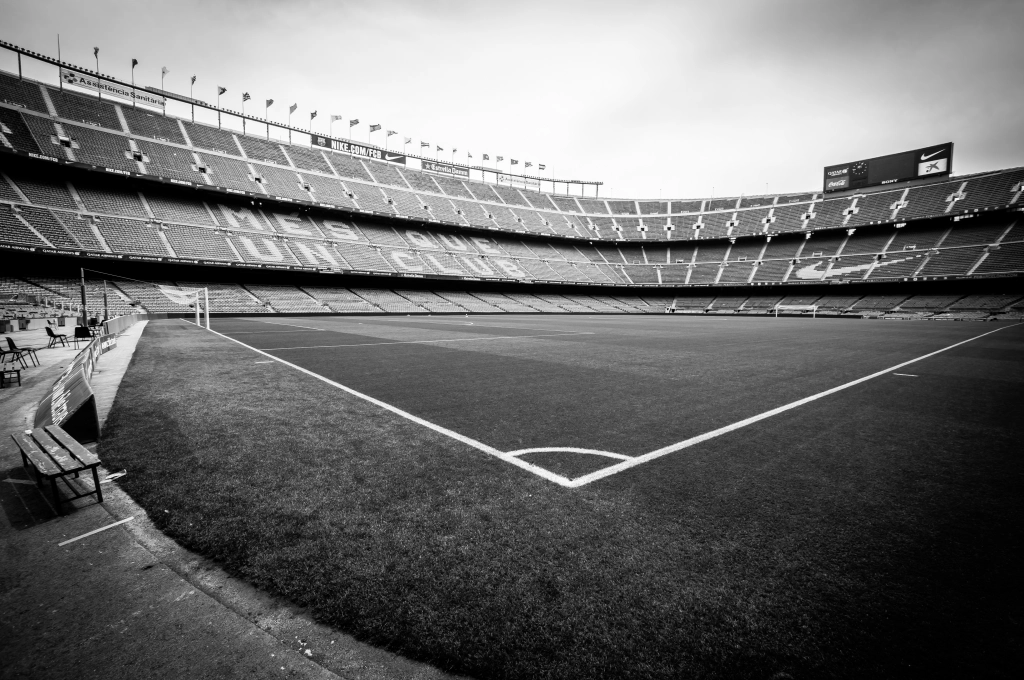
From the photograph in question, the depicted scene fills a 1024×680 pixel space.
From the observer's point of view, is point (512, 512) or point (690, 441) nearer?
point (512, 512)

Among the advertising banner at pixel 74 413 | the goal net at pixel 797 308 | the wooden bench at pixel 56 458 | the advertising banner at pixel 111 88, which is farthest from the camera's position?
the goal net at pixel 797 308

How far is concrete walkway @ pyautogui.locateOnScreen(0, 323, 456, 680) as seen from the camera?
1857mm

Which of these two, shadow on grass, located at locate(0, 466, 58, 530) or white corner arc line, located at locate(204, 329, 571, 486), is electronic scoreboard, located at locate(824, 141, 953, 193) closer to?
white corner arc line, located at locate(204, 329, 571, 486)

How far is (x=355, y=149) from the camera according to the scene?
210 feet

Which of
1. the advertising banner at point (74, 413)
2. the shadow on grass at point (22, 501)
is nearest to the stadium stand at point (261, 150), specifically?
the advertising banner at point (74, 413)

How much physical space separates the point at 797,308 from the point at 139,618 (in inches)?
2612

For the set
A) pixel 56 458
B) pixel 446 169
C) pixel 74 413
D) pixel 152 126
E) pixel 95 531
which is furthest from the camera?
pixel 446 169

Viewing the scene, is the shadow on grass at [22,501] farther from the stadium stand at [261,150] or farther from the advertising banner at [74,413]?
the stadium stand at [261,150]

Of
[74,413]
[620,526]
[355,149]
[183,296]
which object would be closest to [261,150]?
[355,149]

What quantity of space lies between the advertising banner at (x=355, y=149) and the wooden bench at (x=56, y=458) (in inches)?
2644

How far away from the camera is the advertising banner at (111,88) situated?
147 feet

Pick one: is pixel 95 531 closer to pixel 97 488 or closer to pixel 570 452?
pixel 97 488

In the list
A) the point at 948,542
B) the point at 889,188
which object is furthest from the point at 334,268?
the point at 889,188

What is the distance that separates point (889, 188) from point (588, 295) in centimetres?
4290
